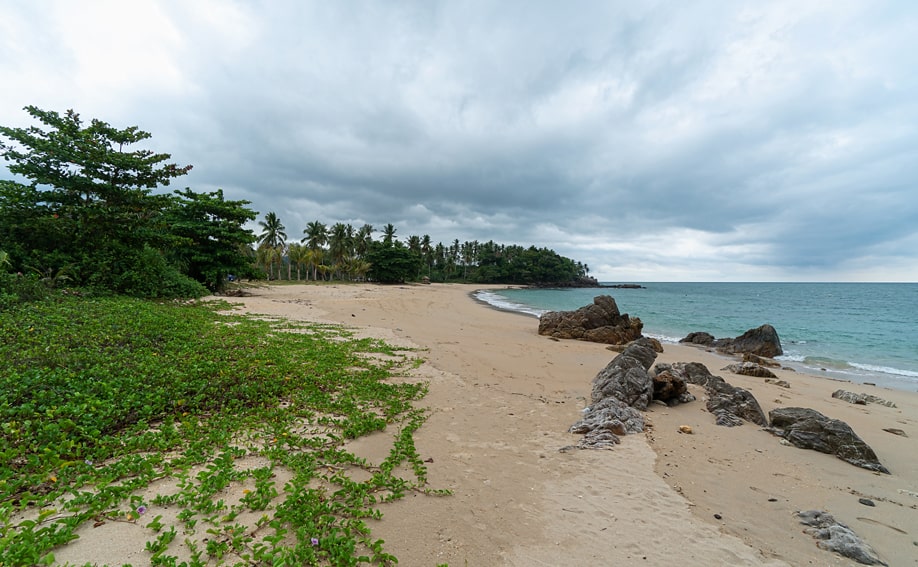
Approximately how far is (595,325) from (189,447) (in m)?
19.2

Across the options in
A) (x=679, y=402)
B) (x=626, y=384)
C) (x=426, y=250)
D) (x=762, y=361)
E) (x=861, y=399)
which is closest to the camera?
(x=626, y=384)

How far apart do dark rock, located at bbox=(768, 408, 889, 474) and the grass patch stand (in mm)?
6813

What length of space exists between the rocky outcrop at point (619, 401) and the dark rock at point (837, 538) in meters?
2.41

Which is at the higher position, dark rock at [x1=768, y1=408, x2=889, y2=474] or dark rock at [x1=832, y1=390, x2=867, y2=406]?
dark rock at [x1=768, y1=408, x2=889, y2=474]

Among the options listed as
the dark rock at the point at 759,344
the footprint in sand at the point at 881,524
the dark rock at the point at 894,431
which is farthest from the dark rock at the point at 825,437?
the dark rock at the point at 759,344

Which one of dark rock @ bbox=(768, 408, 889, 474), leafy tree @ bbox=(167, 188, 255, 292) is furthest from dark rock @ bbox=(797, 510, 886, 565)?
leafy tree @ bbox=(167, 188, 255, 292)

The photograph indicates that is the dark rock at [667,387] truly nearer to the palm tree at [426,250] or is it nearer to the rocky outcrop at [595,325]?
the rocky outcrop at [595,325]

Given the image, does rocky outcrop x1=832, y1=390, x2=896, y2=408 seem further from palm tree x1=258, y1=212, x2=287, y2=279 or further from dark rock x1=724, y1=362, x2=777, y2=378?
palm tree x1=258, y1=212, x2=287, y2=279

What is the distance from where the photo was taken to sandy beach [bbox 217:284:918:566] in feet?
11.8

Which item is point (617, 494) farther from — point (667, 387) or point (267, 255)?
point (267, 255)

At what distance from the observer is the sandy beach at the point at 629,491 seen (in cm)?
360

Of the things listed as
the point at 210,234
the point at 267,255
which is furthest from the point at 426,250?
the point at 210,234

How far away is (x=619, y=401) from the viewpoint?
768 centimetres

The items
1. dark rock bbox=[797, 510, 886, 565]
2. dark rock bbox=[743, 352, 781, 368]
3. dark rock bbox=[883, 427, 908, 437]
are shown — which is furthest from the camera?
dark rock bbox=[743, 352, 781, 368]
